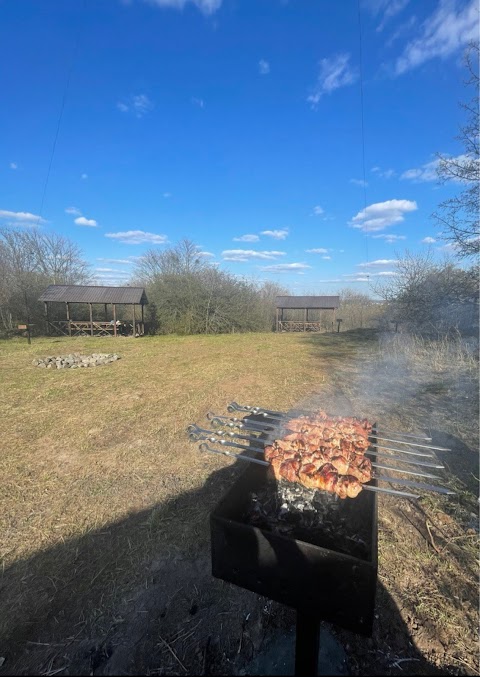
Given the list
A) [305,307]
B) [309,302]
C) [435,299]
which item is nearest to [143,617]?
[435,299]

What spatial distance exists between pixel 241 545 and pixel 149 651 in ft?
2.35

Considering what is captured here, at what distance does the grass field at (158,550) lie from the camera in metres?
1.45

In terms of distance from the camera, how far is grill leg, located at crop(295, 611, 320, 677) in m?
1.20

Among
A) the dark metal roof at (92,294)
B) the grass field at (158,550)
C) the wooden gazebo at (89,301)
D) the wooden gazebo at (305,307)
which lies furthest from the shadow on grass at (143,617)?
the wooden gazebo at (305,307)

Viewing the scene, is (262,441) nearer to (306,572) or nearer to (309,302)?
(306,572)

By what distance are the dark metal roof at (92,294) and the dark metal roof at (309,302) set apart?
9.91 metres

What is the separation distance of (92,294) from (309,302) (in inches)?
564

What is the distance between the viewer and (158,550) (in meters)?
2.04

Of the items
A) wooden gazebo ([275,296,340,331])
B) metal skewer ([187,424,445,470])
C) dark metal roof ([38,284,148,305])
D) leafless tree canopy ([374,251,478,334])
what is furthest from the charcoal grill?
wooden gazebo ([275,296,340,331])

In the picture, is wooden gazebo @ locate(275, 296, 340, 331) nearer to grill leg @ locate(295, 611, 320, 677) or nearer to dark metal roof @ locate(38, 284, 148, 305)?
dark metal roof @ locate(38, 284, 148, 305)

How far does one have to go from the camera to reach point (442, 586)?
1736 millimetres

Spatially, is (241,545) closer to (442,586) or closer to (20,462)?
(442,586)

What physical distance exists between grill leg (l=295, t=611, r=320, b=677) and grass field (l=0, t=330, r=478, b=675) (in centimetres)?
32

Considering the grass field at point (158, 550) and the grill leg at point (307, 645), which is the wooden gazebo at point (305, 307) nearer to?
the grass field at point (158, 550)
